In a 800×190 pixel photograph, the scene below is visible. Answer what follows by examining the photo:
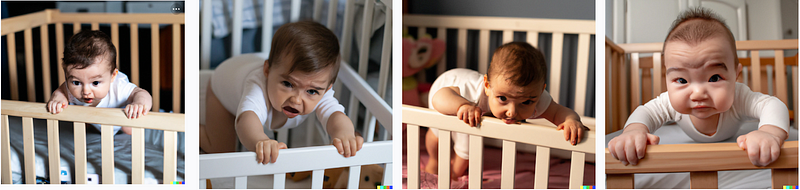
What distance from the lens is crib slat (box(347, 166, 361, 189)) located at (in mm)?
936

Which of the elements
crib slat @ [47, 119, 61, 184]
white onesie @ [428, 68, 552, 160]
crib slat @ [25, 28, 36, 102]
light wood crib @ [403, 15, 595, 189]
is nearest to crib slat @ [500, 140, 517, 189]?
light wood crib @ [403, 15, 595, 189]

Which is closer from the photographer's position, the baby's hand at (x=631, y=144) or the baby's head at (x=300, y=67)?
the baby's hand at (x=631, y=144)

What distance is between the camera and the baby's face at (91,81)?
951mm

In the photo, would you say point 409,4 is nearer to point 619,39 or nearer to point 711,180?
point 619,39

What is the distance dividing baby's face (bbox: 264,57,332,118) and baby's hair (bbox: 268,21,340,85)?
0.04 ft

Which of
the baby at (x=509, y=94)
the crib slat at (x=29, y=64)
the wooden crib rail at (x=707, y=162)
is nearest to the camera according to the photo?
the wooden crib rail at (x=707, y=162)

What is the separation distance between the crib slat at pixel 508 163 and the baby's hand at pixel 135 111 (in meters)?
0.84

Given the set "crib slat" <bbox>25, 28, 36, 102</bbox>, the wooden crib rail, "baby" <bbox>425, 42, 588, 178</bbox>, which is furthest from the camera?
"crib slat" <bbox>25, 28, 36, 102</bbox>

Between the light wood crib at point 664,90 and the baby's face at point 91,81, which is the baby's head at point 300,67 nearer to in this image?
the baby's face at point 91,81

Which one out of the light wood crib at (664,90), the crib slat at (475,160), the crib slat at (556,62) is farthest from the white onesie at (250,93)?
the light wood crib at (664,90)

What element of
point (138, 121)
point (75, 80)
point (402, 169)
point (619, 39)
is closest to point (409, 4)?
point (402, 169)

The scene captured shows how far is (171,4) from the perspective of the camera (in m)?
0.98

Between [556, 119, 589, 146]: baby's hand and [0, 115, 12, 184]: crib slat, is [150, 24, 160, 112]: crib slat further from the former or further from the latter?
[556, 119, 589, 146]: baby's hand

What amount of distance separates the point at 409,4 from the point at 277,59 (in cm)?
36
